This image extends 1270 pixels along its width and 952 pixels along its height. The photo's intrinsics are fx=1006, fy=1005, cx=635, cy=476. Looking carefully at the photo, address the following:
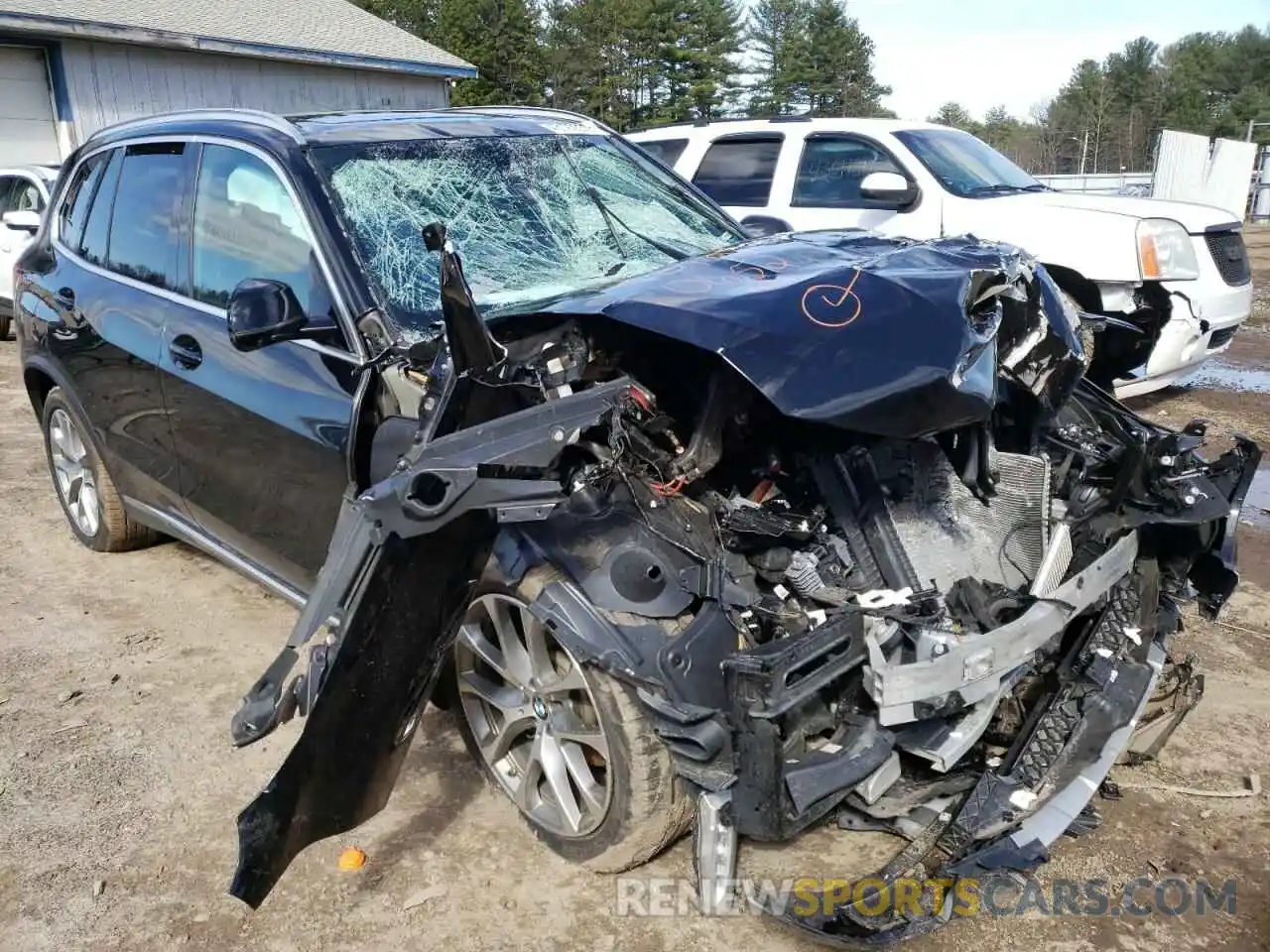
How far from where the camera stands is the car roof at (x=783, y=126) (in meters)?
→ 7.70

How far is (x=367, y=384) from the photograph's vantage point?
2.79 meters

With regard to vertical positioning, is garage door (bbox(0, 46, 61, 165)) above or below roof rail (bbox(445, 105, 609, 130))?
above

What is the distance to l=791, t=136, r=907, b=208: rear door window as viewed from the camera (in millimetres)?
7570

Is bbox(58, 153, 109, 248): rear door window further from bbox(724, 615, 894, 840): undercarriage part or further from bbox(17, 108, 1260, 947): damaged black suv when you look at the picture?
bbox(724, 615, 894, 840): undercarriage part

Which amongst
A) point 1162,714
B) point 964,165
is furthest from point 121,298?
point 964,165

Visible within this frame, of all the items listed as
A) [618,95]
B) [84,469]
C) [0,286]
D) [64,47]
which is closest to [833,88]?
[618,95]

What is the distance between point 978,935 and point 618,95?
4582cm

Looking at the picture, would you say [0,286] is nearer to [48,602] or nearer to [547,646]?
[48,602]

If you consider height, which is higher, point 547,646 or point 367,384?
point 367,384

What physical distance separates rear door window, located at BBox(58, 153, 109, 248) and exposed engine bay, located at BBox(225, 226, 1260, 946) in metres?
2.58

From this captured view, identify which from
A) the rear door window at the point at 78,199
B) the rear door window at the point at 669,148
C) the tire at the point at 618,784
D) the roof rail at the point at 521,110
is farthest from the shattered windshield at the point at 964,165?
the tire at the point at 618,784

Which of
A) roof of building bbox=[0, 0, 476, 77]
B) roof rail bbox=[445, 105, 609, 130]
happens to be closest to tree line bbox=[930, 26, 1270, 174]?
roof of building bbox=[0, 0, 476, 77]

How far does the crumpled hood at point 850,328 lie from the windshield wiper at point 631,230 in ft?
2.61

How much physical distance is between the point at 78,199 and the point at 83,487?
4.49 feet
